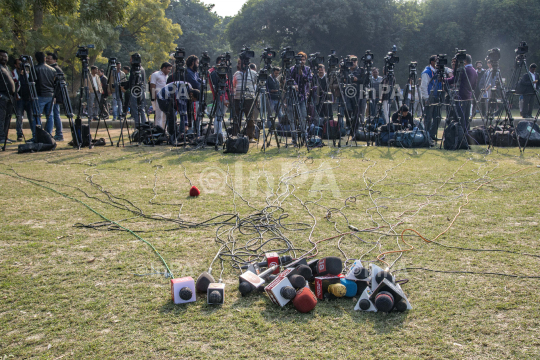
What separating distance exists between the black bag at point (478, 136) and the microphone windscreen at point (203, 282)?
788 centimetres

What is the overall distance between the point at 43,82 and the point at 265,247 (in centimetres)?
734

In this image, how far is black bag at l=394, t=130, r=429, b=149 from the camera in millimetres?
8297

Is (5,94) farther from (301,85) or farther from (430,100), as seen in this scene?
(430,100)

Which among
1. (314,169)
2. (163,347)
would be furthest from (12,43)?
(163,347)

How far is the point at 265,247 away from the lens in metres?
3.15

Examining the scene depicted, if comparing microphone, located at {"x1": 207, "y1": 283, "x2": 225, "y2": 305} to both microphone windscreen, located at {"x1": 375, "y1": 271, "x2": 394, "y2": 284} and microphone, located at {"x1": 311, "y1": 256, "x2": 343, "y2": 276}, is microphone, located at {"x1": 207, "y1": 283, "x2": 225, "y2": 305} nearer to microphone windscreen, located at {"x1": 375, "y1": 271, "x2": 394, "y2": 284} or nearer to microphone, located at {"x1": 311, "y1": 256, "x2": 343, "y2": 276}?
microphone, located at {"x1": 311, "y1": 256, "x2": 343, "y2": 276}

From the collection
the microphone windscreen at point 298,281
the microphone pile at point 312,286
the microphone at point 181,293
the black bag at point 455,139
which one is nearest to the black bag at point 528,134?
the black bag at point 455,139

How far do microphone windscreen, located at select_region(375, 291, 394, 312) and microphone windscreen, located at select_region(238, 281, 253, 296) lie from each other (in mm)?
745

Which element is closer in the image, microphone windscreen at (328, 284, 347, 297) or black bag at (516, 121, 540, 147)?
microphone windscreen at (328, 284, 347, 297)

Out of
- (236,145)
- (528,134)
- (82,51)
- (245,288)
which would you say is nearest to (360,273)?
(245,288)

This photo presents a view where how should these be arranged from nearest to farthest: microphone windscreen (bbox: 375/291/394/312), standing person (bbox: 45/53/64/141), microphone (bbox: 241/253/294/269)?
microphone windscreen (bbox: 375/291/394/312), microphone (bbox: 241/253/294/269), standing person (bbox: 45/53/64/141)

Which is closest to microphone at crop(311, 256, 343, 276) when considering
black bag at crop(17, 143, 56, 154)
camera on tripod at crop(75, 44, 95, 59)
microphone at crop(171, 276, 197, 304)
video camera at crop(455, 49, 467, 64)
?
microphone at crop(171, 276, 197, 304)

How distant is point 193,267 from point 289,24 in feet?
99.8

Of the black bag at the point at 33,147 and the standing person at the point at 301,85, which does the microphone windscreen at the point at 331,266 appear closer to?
the standing person at the point at 301,85
